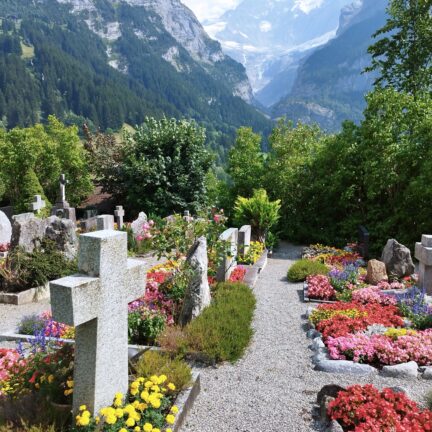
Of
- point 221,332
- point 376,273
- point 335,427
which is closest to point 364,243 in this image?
point 376,273

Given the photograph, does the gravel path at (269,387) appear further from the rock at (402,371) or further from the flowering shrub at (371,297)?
the flowering shrub at (371,297)

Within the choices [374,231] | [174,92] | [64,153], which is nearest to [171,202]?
[374,231]

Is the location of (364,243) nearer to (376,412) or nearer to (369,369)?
(369,369)

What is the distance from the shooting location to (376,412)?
→ 4.59 meters

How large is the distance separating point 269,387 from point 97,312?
286 cm

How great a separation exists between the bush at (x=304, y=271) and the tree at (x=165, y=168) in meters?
8.58

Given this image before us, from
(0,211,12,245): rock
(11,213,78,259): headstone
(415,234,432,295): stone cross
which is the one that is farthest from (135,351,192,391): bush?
(0,211,12,245): rock

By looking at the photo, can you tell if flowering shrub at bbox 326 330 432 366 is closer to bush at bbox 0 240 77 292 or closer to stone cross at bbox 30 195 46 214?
bush at bbox 0 240 77 292

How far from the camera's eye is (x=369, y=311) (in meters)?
8.39

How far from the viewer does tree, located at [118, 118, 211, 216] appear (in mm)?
19609

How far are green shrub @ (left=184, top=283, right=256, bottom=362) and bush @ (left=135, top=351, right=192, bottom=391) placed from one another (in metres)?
1.28

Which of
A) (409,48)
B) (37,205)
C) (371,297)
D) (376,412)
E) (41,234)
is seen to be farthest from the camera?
(37,205)

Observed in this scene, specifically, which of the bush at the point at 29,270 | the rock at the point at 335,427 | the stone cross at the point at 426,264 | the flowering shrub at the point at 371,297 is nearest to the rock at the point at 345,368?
the rock at the point at 335,427

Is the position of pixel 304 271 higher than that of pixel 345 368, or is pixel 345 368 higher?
pixel 304 271
